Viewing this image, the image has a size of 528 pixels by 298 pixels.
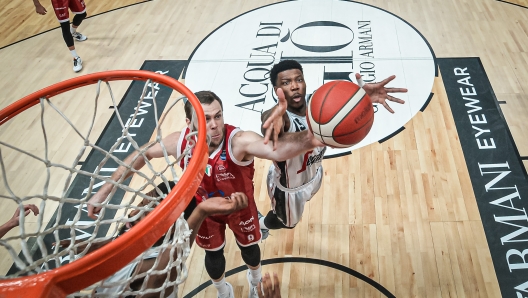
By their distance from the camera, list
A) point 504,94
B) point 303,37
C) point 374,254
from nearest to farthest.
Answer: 1. point 374,254
2. point 504,94
3. point 303,37

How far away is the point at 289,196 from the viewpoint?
3584 millimetres

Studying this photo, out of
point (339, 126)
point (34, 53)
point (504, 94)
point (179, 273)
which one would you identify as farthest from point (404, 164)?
point (34, 53)

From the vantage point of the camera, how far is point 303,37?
638 cm

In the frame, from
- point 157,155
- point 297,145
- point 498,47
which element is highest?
point 297,145

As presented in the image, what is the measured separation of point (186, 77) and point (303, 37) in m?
1.59

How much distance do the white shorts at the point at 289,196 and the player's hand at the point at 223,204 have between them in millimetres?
779

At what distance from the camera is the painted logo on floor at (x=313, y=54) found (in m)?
5.36

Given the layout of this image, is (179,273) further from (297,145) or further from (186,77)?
(186,77)

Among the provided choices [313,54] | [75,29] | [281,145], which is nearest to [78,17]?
[75,29]

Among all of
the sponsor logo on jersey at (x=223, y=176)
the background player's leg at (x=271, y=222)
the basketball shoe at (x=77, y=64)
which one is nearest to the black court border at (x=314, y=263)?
the background player's leg at (x=271, y=222)

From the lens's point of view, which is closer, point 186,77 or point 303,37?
point 186,77

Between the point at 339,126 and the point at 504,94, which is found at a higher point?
the point at 339,126

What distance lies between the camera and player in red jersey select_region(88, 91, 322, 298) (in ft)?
9.18

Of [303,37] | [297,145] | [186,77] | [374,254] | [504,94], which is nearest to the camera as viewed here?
[297,145]
